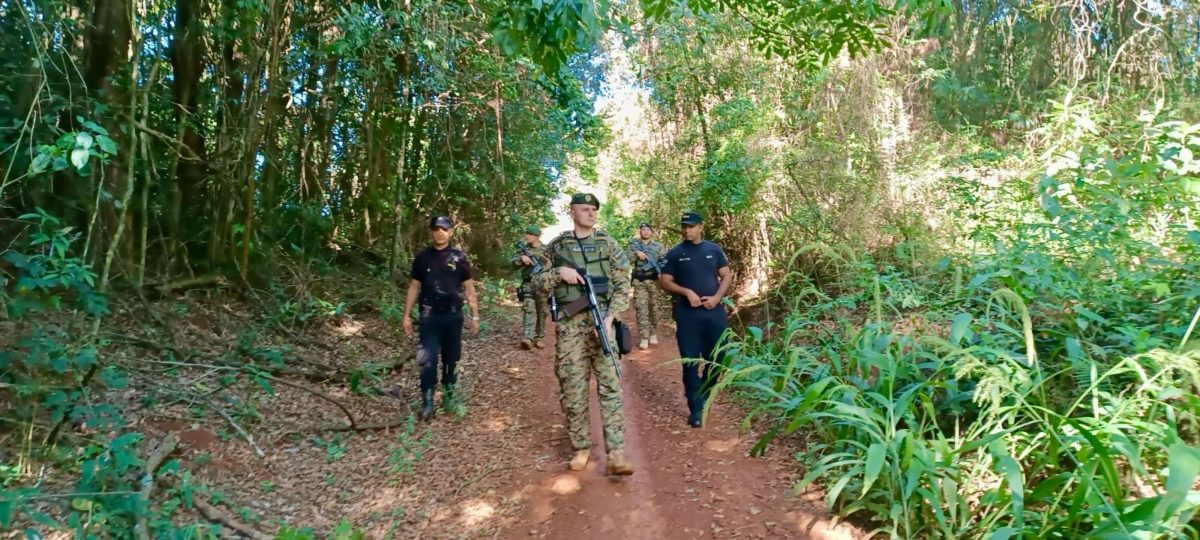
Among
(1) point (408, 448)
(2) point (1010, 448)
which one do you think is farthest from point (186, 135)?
(2) point (1010, 448)

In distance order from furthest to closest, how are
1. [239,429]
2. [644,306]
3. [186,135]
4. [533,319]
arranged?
[533,319], [644,306], [186,135], [239,429]

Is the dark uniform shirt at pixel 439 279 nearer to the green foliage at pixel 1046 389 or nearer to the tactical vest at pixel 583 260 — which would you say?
the tactical vest at pixel 583 260

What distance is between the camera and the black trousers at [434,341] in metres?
6.05

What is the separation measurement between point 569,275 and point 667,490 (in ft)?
5.27

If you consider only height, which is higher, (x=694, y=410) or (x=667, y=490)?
(x=694, y=410)

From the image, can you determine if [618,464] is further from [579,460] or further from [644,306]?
[644,306]

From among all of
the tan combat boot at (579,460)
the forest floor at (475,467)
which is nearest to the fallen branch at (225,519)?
the forest floor at (475,467)

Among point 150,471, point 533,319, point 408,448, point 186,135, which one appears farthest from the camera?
point 533,319

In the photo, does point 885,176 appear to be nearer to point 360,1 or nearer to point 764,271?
point 764,271

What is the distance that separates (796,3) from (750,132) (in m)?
5.74

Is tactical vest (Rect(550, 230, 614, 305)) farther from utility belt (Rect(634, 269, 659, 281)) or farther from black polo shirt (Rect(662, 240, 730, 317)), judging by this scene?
black polo shirt (Rect(662, 240, 730, 317))

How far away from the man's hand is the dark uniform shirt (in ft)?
5.30

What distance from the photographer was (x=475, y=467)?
5.07 meters

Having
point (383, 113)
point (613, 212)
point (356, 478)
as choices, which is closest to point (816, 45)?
point (356, 478)
